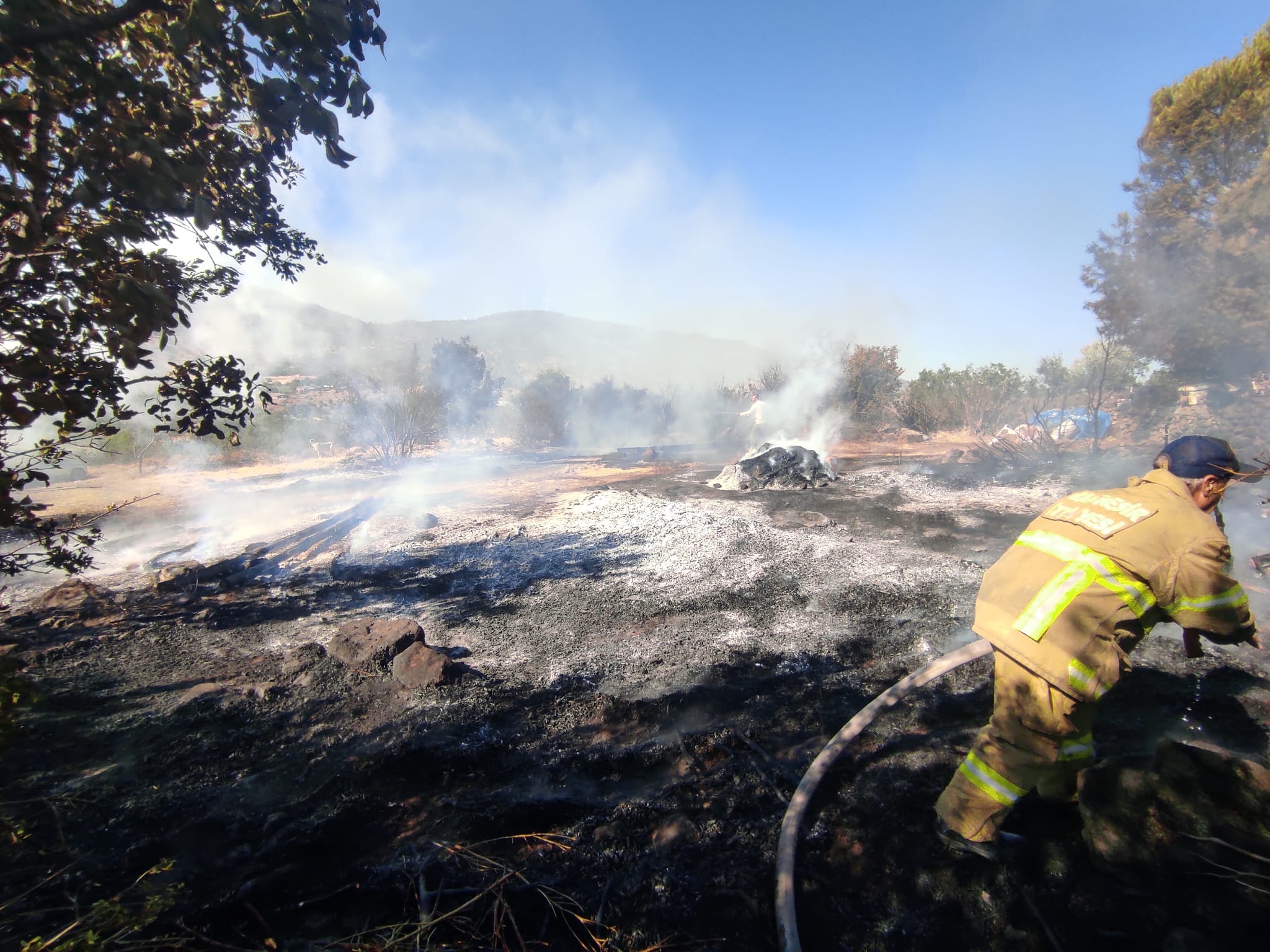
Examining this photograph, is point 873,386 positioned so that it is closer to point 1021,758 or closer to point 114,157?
point 1021,758

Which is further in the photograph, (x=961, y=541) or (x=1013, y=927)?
(x=961, y=541)

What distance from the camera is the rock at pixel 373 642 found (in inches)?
168

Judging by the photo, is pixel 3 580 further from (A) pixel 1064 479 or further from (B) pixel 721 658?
(A) pixel 1064 479

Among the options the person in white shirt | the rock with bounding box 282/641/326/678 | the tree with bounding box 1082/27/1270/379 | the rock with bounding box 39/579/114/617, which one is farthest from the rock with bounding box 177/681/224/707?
the tree with bounding box 1082/27/1270/379

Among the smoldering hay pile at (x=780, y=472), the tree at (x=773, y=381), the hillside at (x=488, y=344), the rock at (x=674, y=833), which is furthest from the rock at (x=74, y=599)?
the tree at (x=773, y=381)

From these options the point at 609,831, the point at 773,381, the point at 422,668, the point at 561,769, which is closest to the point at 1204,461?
the point at 609,831

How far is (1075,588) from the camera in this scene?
7.63 ft

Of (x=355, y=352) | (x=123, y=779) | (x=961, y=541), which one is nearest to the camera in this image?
(x=123, y=779)

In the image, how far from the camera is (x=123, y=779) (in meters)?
2.95

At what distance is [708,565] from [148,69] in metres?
6.31

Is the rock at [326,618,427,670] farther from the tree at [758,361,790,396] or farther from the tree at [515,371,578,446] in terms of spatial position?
the tree at [758,361,790,396]

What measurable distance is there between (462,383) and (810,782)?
24.4 m

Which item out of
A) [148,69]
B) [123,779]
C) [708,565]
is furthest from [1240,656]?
[148,69]

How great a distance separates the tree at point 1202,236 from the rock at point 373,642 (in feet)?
67.9
